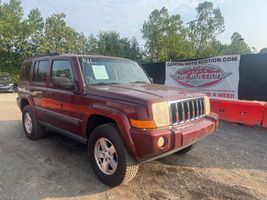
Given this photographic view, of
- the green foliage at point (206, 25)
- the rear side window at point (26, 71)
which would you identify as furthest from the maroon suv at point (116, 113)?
the green foliage at point (206, 25)

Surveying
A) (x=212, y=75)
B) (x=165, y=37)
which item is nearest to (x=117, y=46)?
(x=165, y=37)

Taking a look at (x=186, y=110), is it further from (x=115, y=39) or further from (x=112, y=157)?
(x=115, y=39)

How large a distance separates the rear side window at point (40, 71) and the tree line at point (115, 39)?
35.0 ft

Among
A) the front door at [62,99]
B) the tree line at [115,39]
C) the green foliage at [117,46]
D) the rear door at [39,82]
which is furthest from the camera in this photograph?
the green foliage at [117,46]

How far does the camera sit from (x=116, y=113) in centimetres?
348

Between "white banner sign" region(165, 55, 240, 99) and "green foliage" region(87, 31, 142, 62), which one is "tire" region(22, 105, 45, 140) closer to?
"white banner sign" region(165, 55, 240, 99)

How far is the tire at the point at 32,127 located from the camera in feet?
18.9

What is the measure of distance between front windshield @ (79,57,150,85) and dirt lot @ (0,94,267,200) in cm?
155

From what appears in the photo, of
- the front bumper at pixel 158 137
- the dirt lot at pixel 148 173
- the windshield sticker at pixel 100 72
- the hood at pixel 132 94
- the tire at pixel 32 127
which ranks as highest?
the windshield sticker at pixel 100 72

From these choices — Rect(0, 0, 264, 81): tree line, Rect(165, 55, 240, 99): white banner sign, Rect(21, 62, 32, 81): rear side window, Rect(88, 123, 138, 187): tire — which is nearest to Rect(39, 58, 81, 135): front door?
Rect(88, 123, 138, 187): tire

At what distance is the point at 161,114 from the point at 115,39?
3906 centimetres

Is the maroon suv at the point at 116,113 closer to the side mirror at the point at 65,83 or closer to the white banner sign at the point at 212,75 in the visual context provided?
the side mirror at the point at 65,83

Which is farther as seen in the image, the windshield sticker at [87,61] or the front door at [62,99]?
the windshield sticker at [87,61]

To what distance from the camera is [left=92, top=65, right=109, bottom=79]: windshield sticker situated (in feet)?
14.5
